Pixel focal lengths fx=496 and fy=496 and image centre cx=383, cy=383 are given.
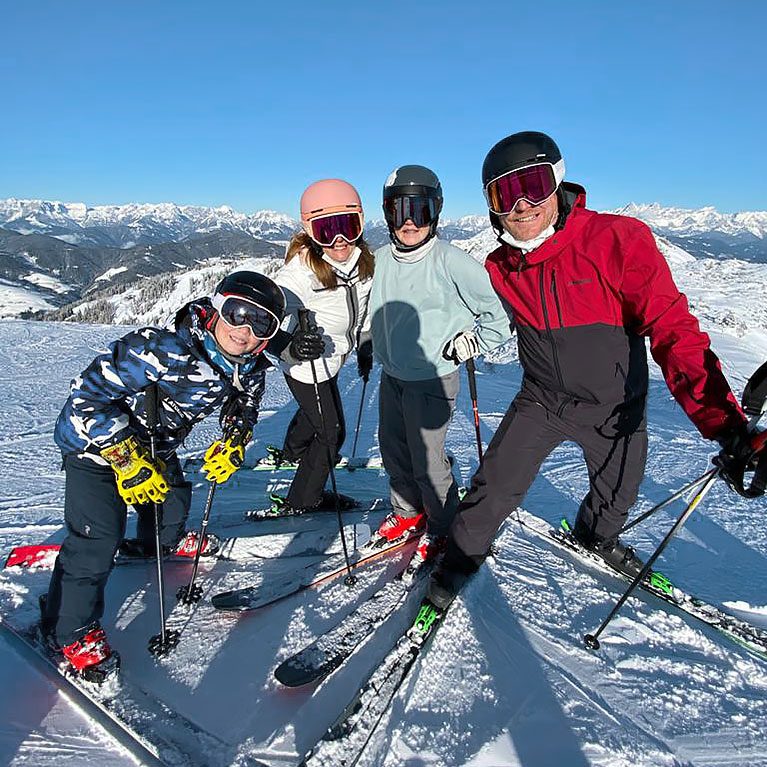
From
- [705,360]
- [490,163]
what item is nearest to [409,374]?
[490,163]

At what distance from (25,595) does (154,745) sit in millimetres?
1561

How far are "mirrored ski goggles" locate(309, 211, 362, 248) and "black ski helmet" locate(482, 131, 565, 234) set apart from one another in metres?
1.06

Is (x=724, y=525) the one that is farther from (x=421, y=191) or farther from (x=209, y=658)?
(x=209, y=658)

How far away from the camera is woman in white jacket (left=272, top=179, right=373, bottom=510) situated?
11.0 ft

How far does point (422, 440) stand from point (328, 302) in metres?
1.17

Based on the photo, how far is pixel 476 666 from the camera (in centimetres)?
241

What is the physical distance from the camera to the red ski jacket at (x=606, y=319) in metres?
2.28

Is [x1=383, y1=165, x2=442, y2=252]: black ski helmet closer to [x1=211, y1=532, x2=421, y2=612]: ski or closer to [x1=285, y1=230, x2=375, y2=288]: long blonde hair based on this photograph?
[x1=285, y1=230, x2=375, y2=288]: long blonde hair

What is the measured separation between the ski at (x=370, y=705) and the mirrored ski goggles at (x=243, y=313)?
1774mm

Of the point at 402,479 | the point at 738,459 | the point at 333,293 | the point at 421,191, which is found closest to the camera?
the point at 738,459

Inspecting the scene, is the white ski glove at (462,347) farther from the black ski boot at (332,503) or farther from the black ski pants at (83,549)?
the black ski pants at (83,549)

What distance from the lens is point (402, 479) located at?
3729 mm

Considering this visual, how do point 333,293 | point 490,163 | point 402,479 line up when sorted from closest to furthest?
point 490,163 < point 333,293 < point 402,479

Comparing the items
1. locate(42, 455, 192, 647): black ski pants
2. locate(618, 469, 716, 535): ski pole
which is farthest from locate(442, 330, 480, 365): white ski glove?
locate(42, 455, 192, 647): black ski pants
